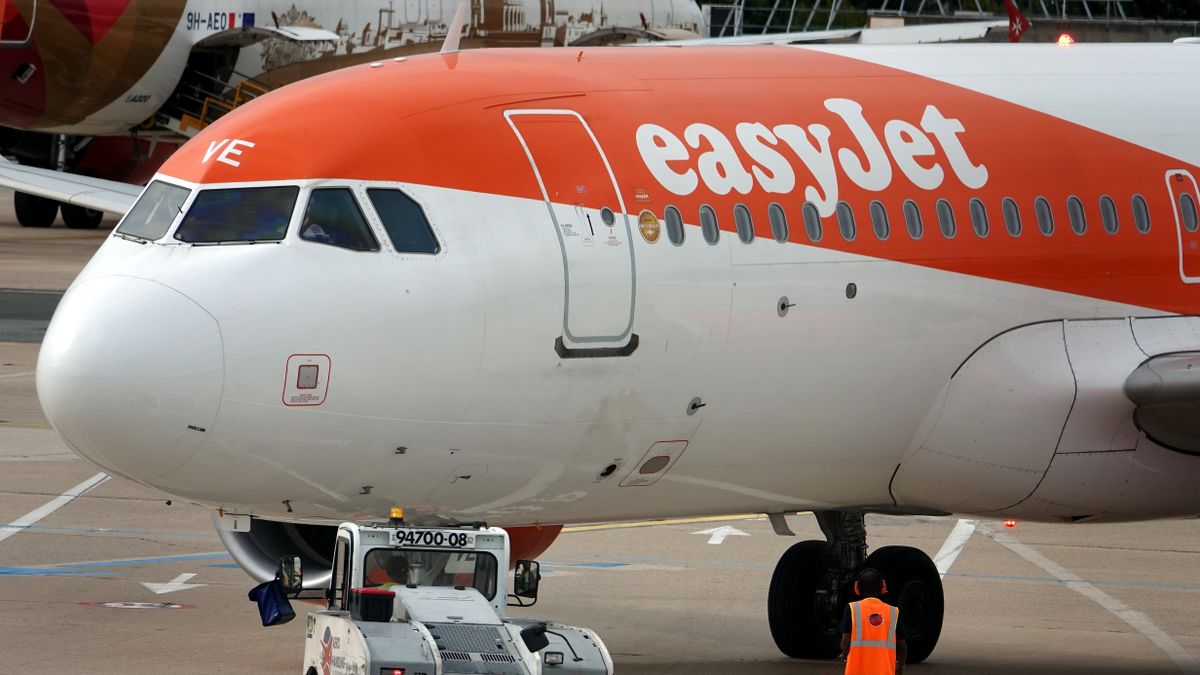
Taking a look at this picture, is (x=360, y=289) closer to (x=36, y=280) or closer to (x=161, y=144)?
(x=36, y=280)

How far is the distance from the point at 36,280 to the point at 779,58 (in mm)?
30182

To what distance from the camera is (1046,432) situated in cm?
1609

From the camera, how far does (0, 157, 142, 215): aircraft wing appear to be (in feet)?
107

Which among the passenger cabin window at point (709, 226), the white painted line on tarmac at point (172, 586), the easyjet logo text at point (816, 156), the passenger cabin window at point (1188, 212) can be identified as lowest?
the white painted line on tarmac at point (172, 586)

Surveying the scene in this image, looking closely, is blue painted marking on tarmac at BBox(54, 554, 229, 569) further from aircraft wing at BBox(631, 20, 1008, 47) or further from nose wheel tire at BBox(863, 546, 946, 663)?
aircraft wing at BBox(631, 20, 1008, 47)

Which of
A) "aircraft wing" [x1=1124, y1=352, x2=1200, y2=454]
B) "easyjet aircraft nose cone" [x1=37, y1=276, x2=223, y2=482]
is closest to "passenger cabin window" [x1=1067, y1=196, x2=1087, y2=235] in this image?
"aircraft wing" [x1=1124, y1=352, x2=1200, y2=454]

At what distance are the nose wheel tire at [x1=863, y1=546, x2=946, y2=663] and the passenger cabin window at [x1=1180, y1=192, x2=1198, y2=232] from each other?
149 inches

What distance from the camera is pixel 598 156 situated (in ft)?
48.2

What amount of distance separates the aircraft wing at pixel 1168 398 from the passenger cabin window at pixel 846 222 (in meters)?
2.56

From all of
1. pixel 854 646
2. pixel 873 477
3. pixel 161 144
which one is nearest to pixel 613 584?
pixel 873 477

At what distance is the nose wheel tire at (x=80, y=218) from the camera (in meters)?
55.6

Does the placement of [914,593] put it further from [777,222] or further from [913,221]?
[777,222]

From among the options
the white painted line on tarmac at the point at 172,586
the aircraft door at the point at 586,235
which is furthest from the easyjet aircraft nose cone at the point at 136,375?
the white painted line on tarmac at the point at 172,586

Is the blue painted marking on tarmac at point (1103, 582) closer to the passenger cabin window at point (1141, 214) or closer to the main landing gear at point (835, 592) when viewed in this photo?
the main landing gear at point (835, 592)
